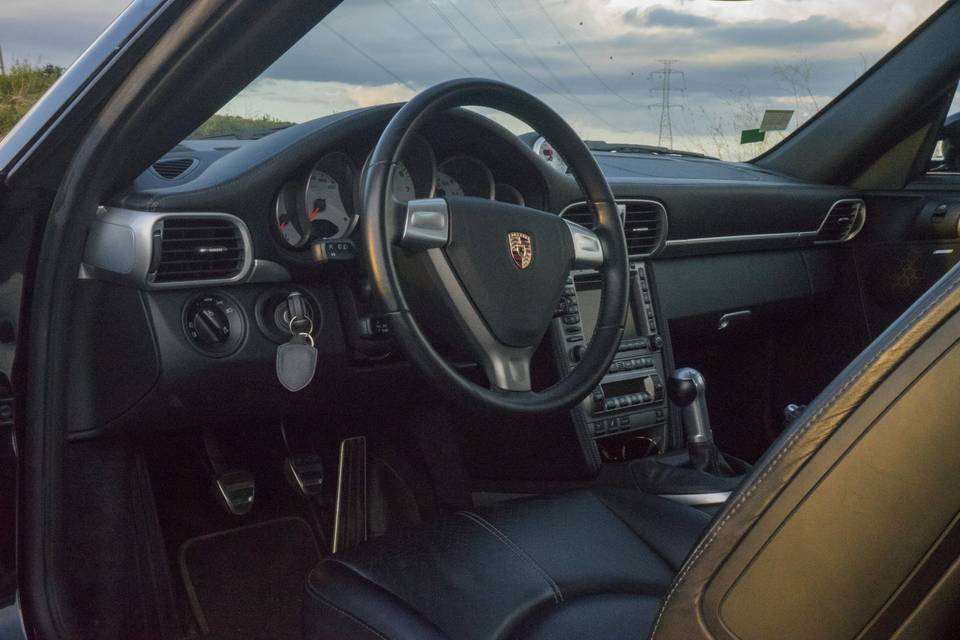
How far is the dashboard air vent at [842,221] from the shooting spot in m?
3.70

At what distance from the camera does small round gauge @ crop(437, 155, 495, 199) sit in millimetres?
2494

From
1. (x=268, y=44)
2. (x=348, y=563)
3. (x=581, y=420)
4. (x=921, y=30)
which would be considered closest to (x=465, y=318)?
(x=348, y=563)

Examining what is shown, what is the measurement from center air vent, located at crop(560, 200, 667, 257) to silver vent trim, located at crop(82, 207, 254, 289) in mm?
1306

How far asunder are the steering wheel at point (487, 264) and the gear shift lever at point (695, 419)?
0.56 meters

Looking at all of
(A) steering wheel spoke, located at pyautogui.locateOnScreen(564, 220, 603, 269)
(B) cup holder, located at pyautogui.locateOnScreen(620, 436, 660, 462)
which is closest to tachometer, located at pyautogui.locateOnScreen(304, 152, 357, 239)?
(A) steering wheel spoke, located at pyautogui.locateOnScreen(564, 220, 603, 269)

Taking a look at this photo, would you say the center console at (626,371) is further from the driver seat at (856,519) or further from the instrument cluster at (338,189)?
the driver seat at (856,519)

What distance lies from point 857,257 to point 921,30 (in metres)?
0.85

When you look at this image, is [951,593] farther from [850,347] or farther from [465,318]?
[850,347]

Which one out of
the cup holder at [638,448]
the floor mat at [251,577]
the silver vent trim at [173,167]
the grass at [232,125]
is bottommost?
the floor mat at [251,577]

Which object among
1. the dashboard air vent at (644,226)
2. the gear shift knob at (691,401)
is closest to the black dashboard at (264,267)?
the dashboard air vent at (644,226)

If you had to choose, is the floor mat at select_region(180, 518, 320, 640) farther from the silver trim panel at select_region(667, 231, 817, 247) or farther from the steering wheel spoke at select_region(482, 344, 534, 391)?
the silver trim panel at select_region(667, 231, 817, 247)

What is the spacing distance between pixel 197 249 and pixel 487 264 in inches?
23.4

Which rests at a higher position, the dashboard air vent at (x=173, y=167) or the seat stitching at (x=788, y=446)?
the dashboard air vent at (x=173, y=167)

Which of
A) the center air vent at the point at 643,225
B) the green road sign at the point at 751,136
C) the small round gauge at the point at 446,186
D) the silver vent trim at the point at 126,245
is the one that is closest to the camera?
the silver vent trim at the point at 126,245
